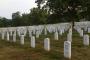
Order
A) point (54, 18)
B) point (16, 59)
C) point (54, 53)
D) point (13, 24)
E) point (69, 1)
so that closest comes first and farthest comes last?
point (16, 59)
point (54, 53)
point (69, 1)
point (54, 18)
point (13, 24)

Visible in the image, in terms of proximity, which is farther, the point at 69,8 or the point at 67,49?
the point at 69,8

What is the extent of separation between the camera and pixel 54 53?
14.4 metres

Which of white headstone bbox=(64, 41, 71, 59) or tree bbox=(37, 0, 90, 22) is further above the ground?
tree bbox=(37, 0, 90, 22)

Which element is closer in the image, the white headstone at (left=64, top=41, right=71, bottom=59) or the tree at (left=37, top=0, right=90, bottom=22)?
the white headstone at (left=64, top=41, right=71, bottom=59)

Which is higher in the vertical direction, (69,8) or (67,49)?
(69,8)

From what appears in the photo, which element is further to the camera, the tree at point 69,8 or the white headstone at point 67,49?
the tree at point 69,8

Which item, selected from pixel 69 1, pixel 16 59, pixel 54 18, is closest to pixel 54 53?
pixel 16 59

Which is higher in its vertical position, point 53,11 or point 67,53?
point 53,11

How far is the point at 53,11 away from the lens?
119 feet

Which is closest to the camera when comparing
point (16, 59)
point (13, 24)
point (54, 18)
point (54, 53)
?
point (16, 59)

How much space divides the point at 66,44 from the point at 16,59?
7.83ft

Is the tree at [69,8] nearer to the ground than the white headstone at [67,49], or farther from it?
farther from it

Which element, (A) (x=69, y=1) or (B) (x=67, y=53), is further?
(A) (x=69, y=1)

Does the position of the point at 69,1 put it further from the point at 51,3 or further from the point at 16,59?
the point at 16,59
